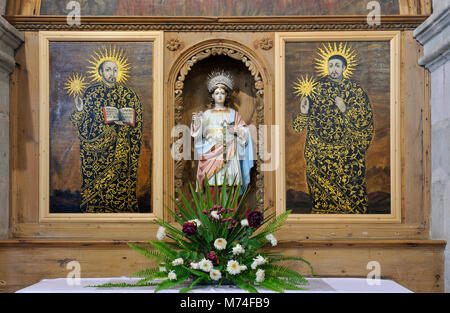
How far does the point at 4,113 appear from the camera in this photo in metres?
4.00

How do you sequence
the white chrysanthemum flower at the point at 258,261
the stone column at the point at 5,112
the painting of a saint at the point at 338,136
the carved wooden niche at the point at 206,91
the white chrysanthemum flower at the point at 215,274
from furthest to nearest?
the carved wooden niche at the point at 206,91, the painting of a saint at the point at 338,136, the stone column at the point at 5,112, the white chrysanthemum flower at the point at 258,261, the white chrysanthemum flower at the point at 215,274

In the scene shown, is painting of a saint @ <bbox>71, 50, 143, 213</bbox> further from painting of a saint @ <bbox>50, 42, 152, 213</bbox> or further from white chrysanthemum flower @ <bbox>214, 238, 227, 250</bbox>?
white chrysanthemum flower @ <bbox>214, 238, 227, 250</bbox>

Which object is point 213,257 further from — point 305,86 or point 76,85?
point 76,85

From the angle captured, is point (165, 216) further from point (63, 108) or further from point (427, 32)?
point (427, 32)

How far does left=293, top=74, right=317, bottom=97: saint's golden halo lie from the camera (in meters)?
4.11

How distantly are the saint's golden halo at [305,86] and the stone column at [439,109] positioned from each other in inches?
41.3

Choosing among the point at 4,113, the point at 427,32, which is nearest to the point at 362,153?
the point at 427,32

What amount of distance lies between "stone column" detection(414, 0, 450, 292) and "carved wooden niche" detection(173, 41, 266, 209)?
5.23 feet

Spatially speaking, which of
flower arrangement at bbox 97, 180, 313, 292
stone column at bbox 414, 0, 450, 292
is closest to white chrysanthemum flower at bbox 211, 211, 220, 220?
flower arrangement at bbox 97, 180, 313, 292

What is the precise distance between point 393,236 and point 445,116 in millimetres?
1204

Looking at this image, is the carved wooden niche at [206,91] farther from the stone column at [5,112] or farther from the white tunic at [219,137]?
the stone column at [5,112]

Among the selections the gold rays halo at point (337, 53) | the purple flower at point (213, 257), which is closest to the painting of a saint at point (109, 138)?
the purple flower at point (213, 257)

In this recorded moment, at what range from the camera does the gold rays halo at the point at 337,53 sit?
4105 mm

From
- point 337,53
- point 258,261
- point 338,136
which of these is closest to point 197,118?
point 338,136
